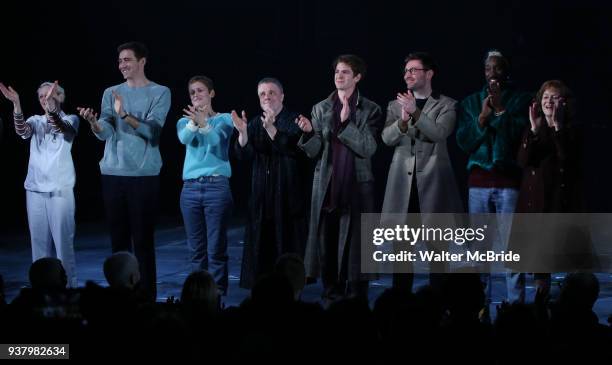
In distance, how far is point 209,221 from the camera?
6777 millimetres

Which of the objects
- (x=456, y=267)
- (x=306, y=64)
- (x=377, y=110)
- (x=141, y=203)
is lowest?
(x=456, y=267)

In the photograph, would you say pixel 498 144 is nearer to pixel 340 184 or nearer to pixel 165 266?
pixel 340 184

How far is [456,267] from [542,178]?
76cm

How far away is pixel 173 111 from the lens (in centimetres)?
1111

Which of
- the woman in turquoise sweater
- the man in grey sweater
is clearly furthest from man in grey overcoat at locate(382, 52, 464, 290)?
the man in grey sweater

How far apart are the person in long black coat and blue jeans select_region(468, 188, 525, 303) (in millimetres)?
1172

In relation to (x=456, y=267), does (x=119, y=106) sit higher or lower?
higher

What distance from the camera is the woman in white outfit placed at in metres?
6.76

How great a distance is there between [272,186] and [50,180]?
4.92ft

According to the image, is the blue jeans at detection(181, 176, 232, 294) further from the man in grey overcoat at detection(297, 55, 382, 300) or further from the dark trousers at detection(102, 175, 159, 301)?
the man in grey overcoat at detection(297, 55, 382, 300)

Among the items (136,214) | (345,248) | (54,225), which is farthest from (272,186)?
(54,225)

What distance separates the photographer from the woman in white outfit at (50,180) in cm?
676

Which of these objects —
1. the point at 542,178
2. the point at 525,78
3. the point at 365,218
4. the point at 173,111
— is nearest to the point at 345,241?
the point at 365,218

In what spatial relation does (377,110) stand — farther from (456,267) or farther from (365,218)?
→ (456,267)
